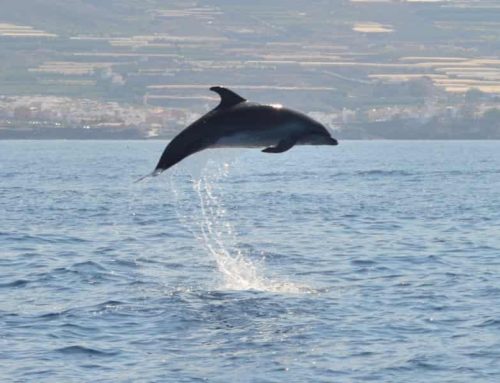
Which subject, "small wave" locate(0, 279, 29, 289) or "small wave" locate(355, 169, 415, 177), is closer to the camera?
"small wave" locate(0, 279, 29, 289)

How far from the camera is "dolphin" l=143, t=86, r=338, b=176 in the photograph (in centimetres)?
2414

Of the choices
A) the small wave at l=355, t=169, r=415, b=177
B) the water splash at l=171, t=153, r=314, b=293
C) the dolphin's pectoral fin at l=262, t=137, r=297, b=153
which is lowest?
the small wave at l=355, t=169, r=415, b=177

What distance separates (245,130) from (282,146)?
0.96m

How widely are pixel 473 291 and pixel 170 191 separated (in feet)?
164

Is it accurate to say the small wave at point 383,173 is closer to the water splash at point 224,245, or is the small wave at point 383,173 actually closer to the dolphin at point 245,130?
the water splash at point 224,245

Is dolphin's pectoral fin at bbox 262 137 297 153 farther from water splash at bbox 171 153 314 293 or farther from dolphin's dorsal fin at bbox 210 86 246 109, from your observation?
water splash at bbox 171 153 314 293

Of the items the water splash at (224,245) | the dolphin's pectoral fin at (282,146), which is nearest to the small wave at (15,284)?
the water splash at (224,245)

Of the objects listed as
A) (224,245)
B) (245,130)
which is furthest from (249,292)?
(224,245)

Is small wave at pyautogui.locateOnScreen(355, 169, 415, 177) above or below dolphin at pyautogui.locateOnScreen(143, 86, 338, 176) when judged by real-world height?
below

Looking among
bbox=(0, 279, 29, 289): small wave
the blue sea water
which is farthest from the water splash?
bbox=(0, 279, 29, 289): small wave

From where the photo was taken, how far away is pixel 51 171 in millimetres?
96312

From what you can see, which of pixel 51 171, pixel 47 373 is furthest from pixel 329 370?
pixel 51 171

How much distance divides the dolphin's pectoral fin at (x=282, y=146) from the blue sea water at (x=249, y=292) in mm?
1932

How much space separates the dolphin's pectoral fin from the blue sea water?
1932mm
